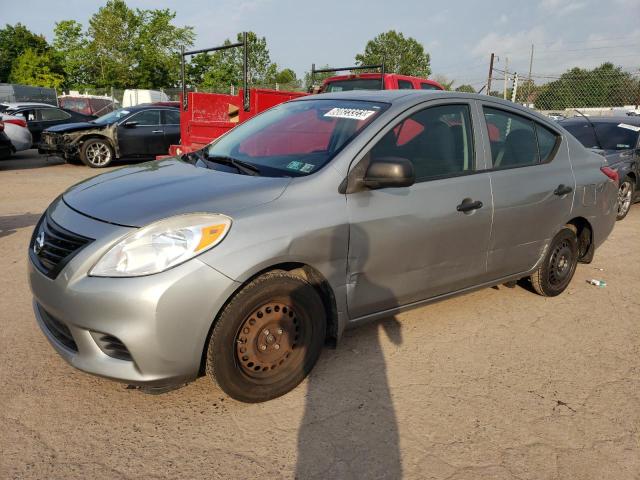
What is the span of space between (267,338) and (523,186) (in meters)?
2.27

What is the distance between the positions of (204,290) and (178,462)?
780 millimetres

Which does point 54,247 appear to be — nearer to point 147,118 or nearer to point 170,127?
point 147,118

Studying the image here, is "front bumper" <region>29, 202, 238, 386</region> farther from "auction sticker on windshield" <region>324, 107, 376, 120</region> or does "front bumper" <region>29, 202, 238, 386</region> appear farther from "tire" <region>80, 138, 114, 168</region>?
"tire" <region>80, 138, 114, 168</region>

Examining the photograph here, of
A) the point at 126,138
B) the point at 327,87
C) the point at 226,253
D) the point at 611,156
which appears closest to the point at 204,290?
the point at 226,253

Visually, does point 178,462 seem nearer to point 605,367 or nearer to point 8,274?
point 605,367

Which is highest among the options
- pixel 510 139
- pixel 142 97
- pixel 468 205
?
pixel 142 97

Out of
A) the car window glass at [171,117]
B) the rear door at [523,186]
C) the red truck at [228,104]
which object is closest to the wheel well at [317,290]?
the rear door at [523,186]

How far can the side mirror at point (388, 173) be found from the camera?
2.88m

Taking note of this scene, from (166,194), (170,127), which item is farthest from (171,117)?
(166,194)

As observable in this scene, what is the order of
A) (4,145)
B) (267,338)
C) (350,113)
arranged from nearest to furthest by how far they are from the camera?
1. (267,338)
2. (350,113)
3. (4,145)

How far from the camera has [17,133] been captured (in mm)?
12219

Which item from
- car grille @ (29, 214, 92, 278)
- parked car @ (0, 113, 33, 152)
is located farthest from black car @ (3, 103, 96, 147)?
car grille @ (29, 214, 92, 278)

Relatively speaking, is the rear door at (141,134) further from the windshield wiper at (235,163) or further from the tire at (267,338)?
the tire at (267,338)

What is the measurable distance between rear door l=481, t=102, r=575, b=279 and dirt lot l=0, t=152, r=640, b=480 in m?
0.58
